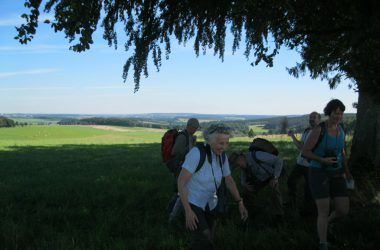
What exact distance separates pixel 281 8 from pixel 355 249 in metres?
3.01

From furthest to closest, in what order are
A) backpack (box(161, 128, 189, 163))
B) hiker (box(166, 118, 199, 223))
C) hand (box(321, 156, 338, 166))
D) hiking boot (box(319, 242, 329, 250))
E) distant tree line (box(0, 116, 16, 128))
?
distant tree line (box(0, 116, 16, 128)), backpack (box(161, 128, 189, 163)), hiker (box(166, 118, 199, 223)), hand (box(321, 156, 338, 166)), hiking boot (box(319, 242, 329, 250))

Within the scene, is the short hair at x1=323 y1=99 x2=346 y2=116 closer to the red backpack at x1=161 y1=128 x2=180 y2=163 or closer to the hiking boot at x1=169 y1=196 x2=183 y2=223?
the red backpack at x1=161 y1=128 x2=180 y2=163

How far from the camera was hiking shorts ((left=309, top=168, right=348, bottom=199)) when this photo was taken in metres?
4.39

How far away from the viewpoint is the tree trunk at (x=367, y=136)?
7809 mm

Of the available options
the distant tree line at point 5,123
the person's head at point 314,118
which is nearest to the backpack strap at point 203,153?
the person's head at point 314,118

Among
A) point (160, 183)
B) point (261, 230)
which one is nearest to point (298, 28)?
point (261, 230)

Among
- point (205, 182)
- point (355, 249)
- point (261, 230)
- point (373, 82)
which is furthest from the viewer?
point (373, 82)

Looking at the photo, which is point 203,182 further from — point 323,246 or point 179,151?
point 179,151

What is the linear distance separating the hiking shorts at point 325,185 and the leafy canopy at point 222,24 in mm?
1856

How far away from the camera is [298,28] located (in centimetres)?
621

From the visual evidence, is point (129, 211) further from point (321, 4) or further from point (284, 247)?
point (321, 4)

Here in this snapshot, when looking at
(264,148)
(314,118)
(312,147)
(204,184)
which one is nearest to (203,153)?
(204,184)

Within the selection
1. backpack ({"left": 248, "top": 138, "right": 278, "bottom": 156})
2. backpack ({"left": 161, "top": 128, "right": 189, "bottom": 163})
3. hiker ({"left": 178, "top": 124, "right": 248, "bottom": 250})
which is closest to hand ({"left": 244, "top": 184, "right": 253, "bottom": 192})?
backpack ({"left": 248, "top": 138, "right": 278, "bottom": 156})

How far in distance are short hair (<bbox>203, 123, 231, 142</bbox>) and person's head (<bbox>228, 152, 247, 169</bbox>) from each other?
5.79ft
